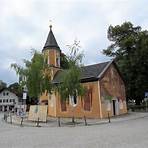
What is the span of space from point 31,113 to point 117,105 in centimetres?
1451

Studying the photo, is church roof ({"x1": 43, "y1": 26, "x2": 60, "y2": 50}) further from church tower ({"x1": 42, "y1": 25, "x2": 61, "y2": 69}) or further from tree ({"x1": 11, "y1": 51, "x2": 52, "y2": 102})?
tree ({"x1": 11, "y1": 51, "x2": 52, "y2": 102})

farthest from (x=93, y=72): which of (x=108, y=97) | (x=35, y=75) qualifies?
(x=35, y=75)

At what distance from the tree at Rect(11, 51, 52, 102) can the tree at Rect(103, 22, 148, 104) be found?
759 inches

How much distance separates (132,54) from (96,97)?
16457 mm

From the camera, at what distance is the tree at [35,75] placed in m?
40.3

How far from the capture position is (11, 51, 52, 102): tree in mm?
40312

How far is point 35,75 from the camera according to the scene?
4022 centimetres

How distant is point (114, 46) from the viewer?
61.7 meters

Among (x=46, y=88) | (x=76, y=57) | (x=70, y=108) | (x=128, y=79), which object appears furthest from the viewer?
(x=128, y=79)

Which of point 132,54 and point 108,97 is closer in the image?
point 108,97

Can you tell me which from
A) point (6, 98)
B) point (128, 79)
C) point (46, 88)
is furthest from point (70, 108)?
point (6, 98)

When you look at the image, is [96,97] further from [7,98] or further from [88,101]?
[7,98]

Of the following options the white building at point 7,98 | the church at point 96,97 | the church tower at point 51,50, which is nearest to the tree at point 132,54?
the church at point 96,97

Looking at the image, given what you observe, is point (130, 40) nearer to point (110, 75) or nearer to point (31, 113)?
point (110, 75)
